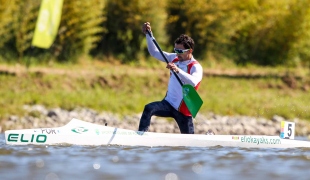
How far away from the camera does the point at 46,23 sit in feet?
88.5

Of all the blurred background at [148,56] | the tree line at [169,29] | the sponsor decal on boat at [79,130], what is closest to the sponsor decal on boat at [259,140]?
the sponsor decal on boat at [79,130]

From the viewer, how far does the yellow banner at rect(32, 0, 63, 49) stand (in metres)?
26.8

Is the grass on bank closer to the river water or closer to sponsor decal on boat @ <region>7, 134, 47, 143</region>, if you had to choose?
sponsor decal on boat @ <region>7, 134, 47, 143</region>

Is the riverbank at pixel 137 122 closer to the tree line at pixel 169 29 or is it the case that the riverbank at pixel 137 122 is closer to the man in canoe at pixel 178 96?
the tree line at pixel 169 29

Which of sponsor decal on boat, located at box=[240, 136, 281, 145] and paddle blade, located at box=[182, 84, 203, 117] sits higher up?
paddle blade, located at box=[182, 84, 203, 117]

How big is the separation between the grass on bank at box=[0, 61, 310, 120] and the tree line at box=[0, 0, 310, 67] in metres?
1.48

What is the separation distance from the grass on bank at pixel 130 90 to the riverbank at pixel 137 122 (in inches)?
18.9

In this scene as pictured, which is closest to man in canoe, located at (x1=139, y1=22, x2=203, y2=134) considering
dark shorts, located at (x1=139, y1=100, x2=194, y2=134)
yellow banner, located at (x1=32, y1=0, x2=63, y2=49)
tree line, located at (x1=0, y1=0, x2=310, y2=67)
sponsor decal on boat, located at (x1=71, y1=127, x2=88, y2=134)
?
dark shorts, located at (x1=139, y1=100, x2=194, y2=134)

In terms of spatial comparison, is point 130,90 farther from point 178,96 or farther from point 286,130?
point 178,96

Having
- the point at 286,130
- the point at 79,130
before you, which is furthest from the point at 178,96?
the point at 286,130

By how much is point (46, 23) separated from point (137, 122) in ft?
15.4

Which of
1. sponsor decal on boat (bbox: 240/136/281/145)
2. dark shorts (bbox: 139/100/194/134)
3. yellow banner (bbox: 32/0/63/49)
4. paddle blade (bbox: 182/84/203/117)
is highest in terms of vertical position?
yellow banner (bbox: 32/0/63/49)

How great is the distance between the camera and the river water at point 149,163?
1015 centimetres

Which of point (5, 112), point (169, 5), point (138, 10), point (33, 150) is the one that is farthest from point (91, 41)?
point (33, 150)
